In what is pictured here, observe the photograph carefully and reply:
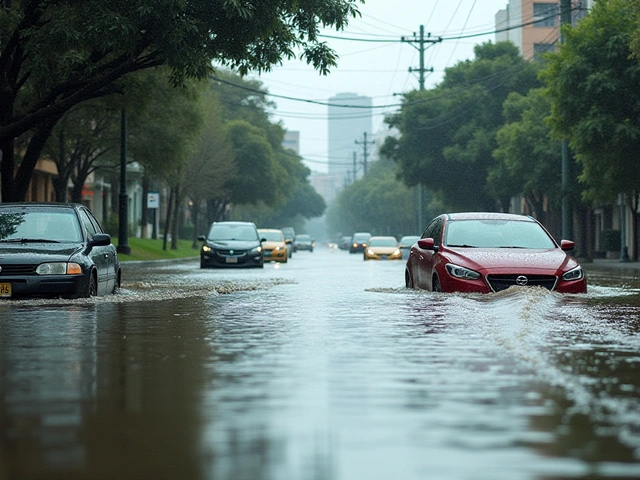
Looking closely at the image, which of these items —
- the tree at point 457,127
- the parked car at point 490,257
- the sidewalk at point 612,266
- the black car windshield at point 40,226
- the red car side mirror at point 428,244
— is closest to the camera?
the parked car at point 490,257

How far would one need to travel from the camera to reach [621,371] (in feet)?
30.2

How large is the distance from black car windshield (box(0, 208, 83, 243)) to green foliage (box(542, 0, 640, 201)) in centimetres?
2204

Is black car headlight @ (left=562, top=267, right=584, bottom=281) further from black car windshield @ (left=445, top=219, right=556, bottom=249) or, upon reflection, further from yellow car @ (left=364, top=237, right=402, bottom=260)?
yellow car @ (left=364, top=237, right=402, bottom=260)

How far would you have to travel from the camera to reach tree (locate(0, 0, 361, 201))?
77.7 feet

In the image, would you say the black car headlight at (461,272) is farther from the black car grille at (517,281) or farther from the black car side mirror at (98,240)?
the black car side mirror at (98,240)

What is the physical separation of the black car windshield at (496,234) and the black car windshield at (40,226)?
18.4ft

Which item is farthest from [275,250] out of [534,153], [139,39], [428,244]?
[428,244]

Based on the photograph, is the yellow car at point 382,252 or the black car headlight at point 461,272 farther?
the yellow car at point 382,252

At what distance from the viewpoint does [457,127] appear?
7481cm

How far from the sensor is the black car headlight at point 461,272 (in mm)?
17539

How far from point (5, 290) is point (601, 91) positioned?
2484 cm

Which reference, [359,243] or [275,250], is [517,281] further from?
[359,243]

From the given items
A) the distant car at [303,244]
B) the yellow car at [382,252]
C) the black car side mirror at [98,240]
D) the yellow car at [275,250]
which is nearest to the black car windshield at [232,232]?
the yellow car at [275,250]

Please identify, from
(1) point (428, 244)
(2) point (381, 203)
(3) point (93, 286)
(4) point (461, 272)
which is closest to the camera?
(4) point (461, 272)
